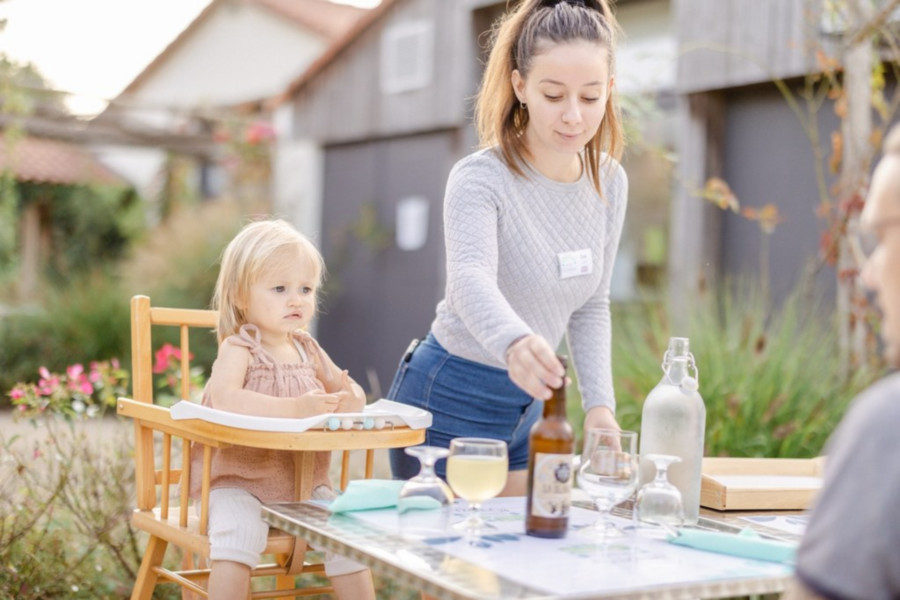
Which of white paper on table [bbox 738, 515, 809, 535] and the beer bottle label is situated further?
white paper on table [bbox 738, 515, 809, 535]

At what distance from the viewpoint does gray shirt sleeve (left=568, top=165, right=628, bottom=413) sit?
250cm

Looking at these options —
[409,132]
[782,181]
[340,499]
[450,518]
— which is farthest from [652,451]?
[409,132]

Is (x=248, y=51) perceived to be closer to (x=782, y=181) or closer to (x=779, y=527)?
(x=782, y=181)

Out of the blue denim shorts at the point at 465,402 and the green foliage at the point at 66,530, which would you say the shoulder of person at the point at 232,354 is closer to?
the blue denim shorts at the point at 465,402

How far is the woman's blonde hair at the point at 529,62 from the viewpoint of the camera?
7.55ft

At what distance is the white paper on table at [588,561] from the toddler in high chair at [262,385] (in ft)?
1.40

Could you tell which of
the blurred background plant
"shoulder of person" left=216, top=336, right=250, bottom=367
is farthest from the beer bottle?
the blurred background plant

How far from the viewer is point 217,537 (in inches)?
91.4

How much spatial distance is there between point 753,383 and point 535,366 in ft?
9.57

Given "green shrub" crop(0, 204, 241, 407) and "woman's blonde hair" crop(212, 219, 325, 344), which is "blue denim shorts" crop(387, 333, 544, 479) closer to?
"woman's blonde hair" crop(212, 219, 325, 344)

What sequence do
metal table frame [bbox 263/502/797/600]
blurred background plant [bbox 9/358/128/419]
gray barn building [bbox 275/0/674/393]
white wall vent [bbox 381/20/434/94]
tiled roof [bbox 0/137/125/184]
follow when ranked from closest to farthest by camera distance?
metal table frame [bbox 263/502/797/600] < blurred background plant [bbox 9/358/128/419] < gray barn building [bbox 275/0/674/393] < white wall vent [bbox 381/20/434/94] < tiled roof [bbox 0/137/125/184]

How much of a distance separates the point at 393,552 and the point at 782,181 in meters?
6.58

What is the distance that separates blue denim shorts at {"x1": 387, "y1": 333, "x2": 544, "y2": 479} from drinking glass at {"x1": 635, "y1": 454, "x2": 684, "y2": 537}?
0.55m

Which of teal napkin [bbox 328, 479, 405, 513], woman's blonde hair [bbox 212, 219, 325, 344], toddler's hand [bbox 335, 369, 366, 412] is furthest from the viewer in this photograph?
woman's blonde hair [bbox 212, 219, 325, 344]
